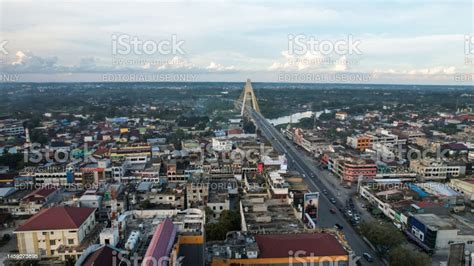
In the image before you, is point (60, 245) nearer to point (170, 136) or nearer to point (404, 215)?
point (404, 215)

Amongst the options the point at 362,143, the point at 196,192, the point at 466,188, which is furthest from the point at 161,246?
the point at 362,143

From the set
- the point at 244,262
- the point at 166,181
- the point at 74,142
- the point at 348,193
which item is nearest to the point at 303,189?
the point at 348,193

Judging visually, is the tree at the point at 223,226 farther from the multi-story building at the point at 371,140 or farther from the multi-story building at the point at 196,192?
the multi-story building at the point at 371,140

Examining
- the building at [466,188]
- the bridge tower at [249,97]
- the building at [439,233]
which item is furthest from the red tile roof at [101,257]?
the bridge tower at [249,97]

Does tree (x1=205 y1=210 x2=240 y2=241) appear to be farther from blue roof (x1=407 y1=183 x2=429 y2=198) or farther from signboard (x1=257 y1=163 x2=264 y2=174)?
blue roof (x1=407 y1=183 x2=429 y2=198)

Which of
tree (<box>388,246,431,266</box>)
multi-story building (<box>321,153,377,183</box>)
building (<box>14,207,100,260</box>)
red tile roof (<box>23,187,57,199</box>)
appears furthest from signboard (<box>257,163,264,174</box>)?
red tile roof (<box>23,187,57,199</box>)

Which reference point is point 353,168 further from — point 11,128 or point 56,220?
Result: point 11,128
